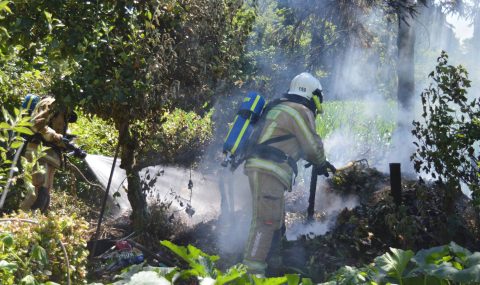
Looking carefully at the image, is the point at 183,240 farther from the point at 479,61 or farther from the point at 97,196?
the point at 479,61

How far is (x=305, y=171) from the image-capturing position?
9031mm

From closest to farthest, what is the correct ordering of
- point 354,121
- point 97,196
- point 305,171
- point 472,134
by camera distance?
point 472,134, point 97,196, point 305,171, point 354,121

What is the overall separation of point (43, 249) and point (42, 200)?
367cm

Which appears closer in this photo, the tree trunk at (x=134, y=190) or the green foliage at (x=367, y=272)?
the green foliage at (x=367, y=272)

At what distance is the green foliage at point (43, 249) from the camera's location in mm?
3031

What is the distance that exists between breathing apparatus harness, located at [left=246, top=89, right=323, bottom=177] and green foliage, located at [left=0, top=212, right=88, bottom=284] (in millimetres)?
2058

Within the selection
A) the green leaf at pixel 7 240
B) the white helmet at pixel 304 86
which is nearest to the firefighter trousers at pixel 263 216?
the white helmet at pixel 304 86

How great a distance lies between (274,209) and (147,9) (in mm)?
2023

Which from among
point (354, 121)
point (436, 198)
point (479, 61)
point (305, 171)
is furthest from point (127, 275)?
point (479, 61)

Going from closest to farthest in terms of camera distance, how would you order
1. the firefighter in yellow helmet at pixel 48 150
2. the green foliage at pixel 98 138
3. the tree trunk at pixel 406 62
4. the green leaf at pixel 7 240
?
the green leaf at pixel 7 240, the firefighter in yellow helmet at pixel 48 150, the green foliage at pixel 98 138, the tree trunk at pixel 406 62

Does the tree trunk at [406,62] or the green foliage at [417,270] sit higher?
the tree trunk at [406,62]

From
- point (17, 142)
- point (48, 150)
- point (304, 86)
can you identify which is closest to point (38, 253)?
point (17, 142)

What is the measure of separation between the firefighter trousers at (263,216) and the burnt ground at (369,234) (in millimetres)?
305

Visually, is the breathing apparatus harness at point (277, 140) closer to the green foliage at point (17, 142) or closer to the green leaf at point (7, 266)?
the green foliage at point (17, 142)
